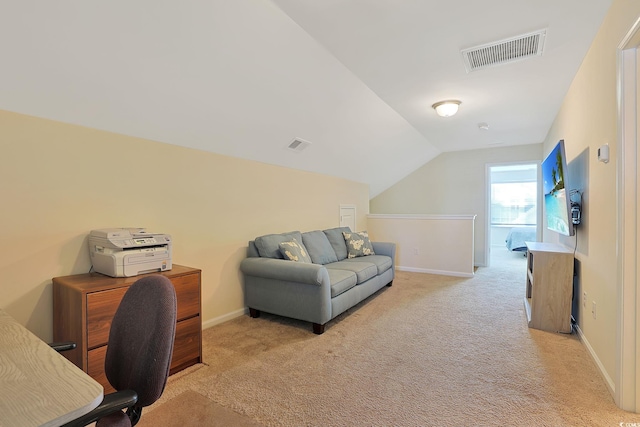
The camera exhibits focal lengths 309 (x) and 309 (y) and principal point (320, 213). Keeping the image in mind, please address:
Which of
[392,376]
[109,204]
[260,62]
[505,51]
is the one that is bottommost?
[392,376]

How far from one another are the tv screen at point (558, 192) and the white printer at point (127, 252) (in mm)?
3262

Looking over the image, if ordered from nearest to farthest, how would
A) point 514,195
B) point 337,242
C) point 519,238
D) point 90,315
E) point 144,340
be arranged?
point 144,340
point 90,315
point 337,242
point 519,238
point 514,195

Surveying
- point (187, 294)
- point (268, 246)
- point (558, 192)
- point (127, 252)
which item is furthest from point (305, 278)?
point (558, 192)

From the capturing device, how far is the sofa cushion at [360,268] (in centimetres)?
354

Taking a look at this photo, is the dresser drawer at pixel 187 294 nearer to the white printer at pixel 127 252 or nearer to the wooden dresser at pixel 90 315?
the wooden dresser at pixel 90 315

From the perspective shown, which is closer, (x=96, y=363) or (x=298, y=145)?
(x=96, y=363)

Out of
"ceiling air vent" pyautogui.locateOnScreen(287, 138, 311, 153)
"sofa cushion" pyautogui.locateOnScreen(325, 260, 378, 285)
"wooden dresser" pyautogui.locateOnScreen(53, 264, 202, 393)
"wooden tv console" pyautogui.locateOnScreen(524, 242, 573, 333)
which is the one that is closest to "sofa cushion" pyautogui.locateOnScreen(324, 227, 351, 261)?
"sofa cushion" pyautogui.locateOnScreen(325, 260, 378, 285)

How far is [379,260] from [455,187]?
11.0 feet

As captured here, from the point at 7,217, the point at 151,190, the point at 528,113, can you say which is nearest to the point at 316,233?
the point at 151,190

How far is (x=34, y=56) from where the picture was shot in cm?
171

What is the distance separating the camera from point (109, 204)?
91.4 inches

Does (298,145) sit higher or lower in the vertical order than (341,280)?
A: higher

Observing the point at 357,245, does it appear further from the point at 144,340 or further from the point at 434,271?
the point at 144,340

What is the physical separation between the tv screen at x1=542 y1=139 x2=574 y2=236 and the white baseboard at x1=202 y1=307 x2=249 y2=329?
10.4 feet
